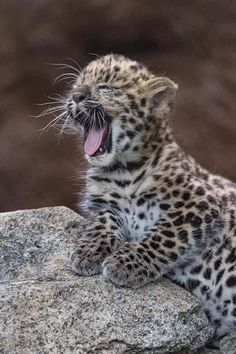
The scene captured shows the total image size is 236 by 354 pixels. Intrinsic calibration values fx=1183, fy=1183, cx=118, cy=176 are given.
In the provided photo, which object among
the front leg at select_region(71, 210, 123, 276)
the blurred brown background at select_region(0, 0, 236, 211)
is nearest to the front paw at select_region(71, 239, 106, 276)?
A: the front leg at select_region(71, 210, 123, 276)

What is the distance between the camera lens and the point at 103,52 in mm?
8875

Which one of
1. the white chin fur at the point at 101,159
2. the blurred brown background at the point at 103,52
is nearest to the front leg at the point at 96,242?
the white chin fur at the point at 101,159

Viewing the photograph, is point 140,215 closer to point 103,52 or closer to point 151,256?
point 151,256

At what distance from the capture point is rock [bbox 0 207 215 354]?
5.13m

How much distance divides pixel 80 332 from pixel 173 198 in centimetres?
97

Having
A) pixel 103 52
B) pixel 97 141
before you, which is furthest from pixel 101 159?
pixel 103 52

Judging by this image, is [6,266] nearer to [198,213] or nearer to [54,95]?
[198,213]

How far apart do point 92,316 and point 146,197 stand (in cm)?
84

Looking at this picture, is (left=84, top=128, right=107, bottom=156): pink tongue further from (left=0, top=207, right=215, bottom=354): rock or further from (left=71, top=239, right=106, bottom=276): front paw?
(left=0, top=207, right=215, bottom=354): rock

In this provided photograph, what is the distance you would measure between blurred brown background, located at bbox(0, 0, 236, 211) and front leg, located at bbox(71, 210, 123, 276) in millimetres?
2869

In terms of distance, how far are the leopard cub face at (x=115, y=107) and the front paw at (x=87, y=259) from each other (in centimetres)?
44

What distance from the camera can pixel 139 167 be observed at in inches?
235

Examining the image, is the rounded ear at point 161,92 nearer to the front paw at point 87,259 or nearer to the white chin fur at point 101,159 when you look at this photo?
the white chin fur at point 101,159

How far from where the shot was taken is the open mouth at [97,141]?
5789 mm
